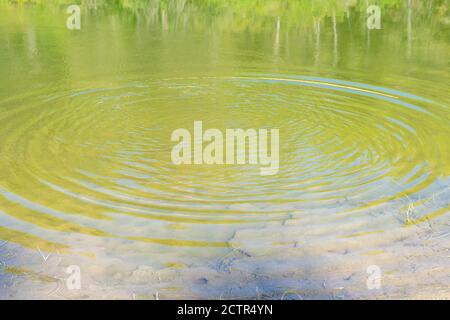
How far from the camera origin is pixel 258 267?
521 centimetres

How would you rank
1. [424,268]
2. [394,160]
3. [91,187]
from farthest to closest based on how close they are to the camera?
[394,160]
[91,187]
[424,268]

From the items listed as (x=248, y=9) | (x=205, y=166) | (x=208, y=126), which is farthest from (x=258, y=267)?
(x=248, y=9)

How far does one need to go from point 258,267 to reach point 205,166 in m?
2.65

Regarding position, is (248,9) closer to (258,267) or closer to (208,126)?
(208,126)

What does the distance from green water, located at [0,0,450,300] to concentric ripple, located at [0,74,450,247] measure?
0.08 feet

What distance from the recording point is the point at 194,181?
7152 millimetres

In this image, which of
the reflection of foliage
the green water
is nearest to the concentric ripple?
the green water

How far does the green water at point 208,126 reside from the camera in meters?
6.02

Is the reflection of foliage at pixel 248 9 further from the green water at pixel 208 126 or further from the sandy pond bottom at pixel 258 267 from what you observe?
the sandy pond bottom at pixel 258 267

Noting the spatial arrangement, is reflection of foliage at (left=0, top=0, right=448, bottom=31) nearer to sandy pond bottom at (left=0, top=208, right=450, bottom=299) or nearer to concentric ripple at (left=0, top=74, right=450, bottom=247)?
concentric ripple at (left=0, top=74, right=450, bottom=247)

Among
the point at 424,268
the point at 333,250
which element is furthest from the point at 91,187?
the point at 424,268
